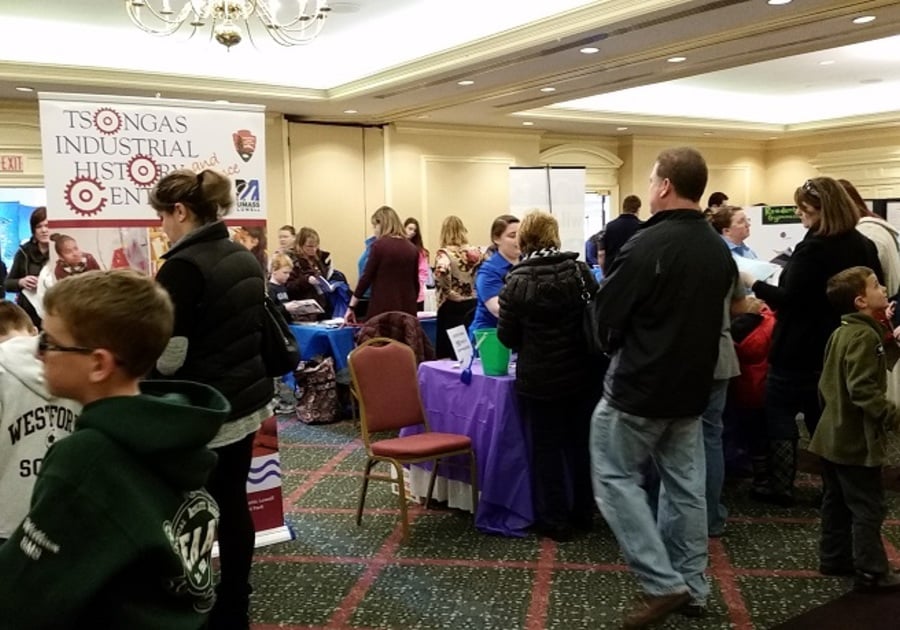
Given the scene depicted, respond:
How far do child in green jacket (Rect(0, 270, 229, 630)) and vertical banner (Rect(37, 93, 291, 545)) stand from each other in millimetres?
2076

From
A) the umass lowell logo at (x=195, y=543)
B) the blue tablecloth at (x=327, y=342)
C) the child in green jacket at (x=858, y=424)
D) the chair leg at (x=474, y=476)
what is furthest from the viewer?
the blue tablecloth at (x=327, y=342)

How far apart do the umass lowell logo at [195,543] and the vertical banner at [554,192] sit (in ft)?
23.3

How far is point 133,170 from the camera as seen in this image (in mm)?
3133

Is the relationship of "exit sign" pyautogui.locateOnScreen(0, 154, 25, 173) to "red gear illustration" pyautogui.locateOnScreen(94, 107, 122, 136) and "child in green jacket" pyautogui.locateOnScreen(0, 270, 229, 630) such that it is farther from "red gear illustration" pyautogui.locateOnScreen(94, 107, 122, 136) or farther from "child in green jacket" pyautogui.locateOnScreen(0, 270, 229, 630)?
"child in green jacket" pyautogui.locateOnScreen(0, 270, 229, 630)

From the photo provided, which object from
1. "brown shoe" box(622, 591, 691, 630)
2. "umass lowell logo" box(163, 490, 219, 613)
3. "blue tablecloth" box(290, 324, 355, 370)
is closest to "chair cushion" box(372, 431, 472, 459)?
"brown shoe" box(622, 591, 691, 630)

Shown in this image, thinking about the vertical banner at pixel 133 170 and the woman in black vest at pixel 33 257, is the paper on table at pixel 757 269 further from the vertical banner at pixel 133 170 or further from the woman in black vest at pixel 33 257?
the woman in black vest at pixel 33 257

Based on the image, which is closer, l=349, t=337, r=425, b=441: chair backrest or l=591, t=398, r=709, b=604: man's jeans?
l=591, t=398, r=709, b=604: man's jeans

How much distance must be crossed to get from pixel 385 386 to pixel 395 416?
0.14 metres

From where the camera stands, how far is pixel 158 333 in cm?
121

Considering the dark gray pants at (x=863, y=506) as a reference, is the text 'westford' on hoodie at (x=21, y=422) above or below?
above

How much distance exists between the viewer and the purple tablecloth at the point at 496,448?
337 cm

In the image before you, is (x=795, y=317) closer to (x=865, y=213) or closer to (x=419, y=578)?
(x=865, y=213)

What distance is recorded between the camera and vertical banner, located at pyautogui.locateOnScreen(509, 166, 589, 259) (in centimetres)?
814

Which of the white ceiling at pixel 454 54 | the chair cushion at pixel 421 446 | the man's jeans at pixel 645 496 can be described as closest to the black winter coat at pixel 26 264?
the white ceiling at pixel 454 54
